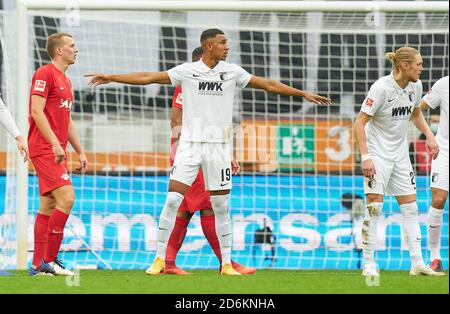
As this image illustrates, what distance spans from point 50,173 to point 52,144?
1.08 feet

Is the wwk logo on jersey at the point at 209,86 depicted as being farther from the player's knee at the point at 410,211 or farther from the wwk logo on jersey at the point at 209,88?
the player's knee at the point at 410,211

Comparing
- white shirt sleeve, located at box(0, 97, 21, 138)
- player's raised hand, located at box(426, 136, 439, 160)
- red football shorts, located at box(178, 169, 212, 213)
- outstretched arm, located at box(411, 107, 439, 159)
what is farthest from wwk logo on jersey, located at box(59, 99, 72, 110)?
player's raised hand, located at box(426, 136, 439, 160)

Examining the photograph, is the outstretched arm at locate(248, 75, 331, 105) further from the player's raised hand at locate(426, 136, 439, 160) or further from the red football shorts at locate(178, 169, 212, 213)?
the red football shorts at locate(178, 169, 212, 213)

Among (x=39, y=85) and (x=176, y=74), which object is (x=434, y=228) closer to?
(x=176, y=74)

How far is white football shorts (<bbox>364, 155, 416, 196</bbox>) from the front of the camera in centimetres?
914

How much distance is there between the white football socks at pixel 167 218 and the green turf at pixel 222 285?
1.27 ft

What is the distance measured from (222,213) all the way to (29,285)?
1.96m

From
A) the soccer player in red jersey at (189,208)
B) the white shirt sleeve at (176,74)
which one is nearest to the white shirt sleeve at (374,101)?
the white shirt sleeve at (176,74)

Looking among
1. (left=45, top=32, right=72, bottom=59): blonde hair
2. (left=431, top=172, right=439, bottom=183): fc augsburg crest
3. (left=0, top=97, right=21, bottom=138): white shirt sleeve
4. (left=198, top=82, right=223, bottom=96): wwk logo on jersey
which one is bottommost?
(left=431, top=172, right=439, bottom=183): fc augsburg crest

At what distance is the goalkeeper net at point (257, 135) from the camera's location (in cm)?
1325

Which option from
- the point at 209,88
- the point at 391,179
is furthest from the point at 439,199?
the point at 209,88

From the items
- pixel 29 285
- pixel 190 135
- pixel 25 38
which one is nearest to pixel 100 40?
A: pixel 25 38

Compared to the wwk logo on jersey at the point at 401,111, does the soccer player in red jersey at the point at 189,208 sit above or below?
below

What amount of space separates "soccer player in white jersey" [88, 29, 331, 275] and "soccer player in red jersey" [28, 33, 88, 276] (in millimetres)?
819
